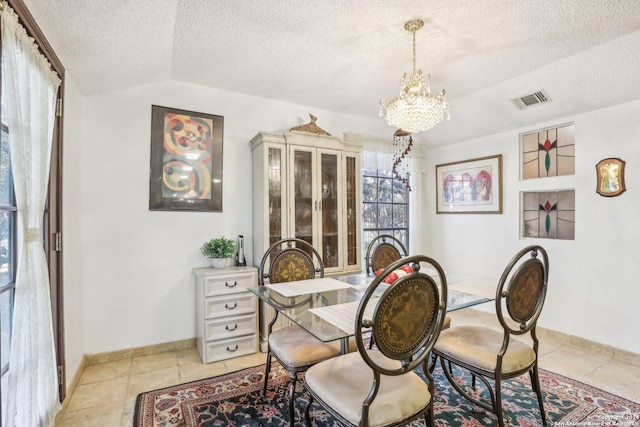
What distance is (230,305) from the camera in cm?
282

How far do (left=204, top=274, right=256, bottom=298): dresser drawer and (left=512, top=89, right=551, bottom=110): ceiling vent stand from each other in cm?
307

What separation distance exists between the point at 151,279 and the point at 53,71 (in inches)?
69.2

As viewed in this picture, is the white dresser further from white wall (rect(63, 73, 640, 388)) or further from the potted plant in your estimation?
white wall (rect(63, 73, 640, 388))

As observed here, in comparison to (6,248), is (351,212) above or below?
above

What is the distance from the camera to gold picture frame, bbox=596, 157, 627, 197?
280 cm

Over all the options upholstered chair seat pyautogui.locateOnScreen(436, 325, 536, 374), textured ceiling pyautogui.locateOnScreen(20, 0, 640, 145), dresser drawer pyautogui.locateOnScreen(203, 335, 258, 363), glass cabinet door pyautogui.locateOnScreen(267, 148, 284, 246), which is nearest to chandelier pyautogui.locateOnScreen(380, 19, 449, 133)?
textured ceiling pyautogui.locateOnScreen(20, 0, 640, 145)

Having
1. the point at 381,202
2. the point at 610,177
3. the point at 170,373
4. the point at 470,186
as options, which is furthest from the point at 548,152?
the point at 170,373

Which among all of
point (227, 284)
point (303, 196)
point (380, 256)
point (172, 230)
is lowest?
point (227, 284)

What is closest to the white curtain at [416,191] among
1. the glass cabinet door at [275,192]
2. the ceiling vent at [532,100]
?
the ceiling vent at [532,100]

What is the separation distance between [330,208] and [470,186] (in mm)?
1940

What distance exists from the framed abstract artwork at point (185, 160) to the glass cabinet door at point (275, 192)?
0.52 meters

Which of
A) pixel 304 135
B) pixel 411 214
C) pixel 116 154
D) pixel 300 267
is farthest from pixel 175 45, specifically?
pixel 411 214

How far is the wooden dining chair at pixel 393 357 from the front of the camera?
4.13ft

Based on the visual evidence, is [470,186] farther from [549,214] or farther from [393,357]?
[393,357]
